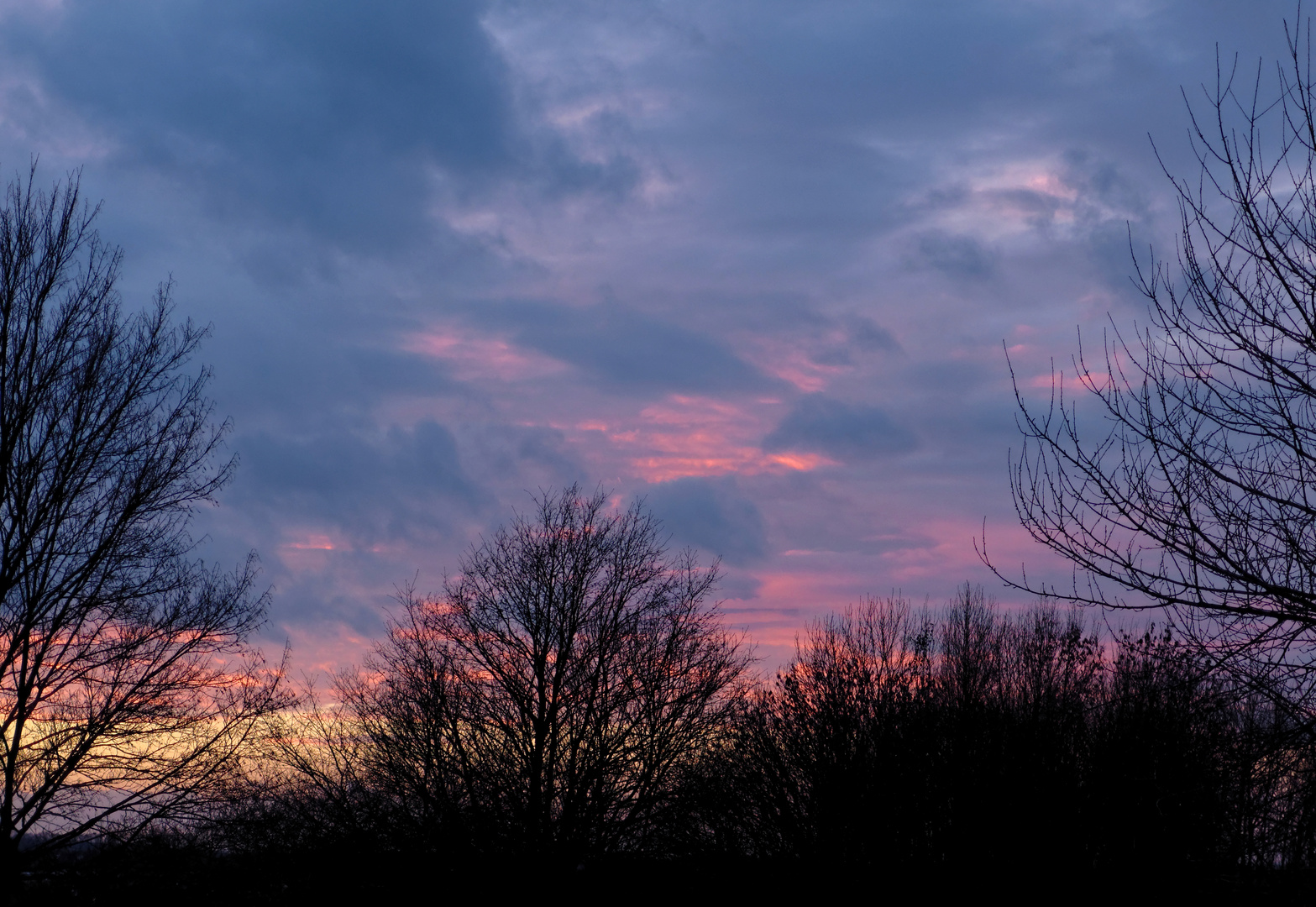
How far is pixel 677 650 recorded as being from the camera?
957 inches

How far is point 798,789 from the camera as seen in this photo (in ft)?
68.8

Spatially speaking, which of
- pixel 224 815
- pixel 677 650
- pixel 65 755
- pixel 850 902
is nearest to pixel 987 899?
pixel 850 902

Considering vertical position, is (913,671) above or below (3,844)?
above

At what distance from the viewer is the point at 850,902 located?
1959cm

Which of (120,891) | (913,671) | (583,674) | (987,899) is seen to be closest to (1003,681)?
(913,671)

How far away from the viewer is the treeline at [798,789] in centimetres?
1869

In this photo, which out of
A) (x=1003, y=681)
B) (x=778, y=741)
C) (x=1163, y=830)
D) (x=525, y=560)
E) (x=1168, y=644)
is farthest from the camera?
(x=1003, y=681)

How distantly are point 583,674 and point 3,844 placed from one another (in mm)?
12519

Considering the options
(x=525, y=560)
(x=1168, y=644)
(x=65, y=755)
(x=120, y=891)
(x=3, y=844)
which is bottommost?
(x=120, y=891)

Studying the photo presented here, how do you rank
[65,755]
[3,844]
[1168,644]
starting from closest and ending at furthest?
[1168,644] → [3,844] → [65,755]

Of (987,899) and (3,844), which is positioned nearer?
(3,844)

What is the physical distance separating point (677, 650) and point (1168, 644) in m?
16.3

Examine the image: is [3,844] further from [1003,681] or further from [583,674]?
[1003,681]

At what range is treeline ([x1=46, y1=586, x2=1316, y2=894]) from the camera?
61.3 ft
